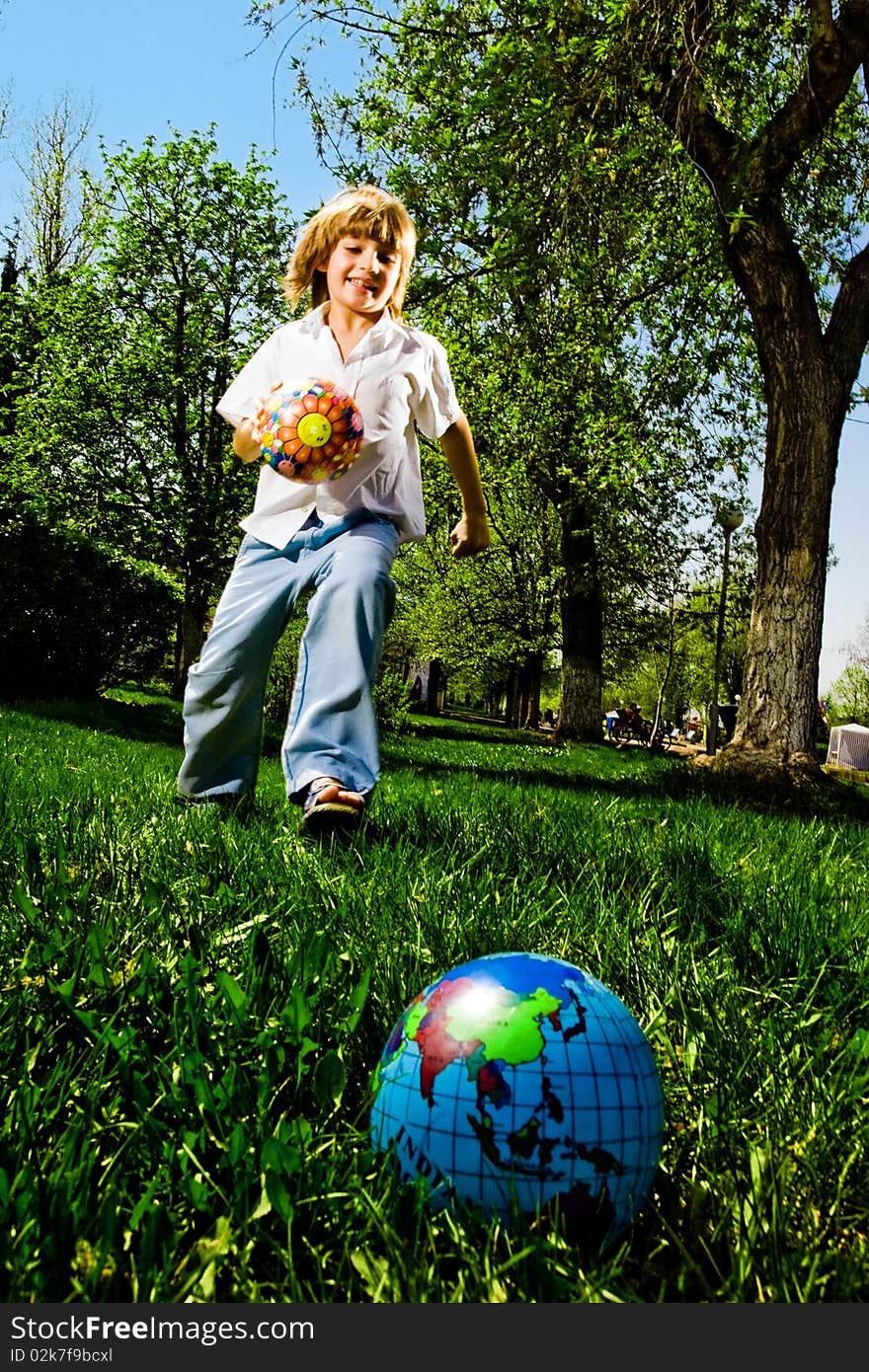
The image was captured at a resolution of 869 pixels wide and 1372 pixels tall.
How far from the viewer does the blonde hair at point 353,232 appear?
383 cm

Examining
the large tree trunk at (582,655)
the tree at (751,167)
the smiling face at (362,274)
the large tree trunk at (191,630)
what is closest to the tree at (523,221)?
the tree at (751,167)

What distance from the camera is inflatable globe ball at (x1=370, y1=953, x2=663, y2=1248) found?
4.21 ft

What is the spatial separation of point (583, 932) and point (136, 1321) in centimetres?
155

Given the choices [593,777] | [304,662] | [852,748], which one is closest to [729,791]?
[593,777]

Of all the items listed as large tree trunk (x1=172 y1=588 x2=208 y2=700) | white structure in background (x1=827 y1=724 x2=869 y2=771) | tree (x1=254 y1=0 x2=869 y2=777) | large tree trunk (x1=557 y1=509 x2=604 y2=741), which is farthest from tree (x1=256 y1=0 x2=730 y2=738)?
white structure in background (x1=827 y1=724 x2=869 y2=771)

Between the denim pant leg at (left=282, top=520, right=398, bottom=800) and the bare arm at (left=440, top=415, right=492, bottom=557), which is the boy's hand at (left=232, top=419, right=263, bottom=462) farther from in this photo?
the bare arm at (left=440, top=415, right=492, bottom=557)

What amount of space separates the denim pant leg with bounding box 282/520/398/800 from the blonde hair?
1.18 m

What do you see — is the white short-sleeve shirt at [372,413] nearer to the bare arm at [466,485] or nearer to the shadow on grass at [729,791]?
the bare arm at [466,485]

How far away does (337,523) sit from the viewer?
3748 mm

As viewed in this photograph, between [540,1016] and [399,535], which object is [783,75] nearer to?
[399,535]

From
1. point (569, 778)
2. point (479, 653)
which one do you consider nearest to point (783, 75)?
point (569, 778)

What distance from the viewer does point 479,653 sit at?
31.7 metres

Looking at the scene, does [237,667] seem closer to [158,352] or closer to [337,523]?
[337,523]

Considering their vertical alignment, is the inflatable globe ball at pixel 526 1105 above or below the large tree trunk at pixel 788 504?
below
